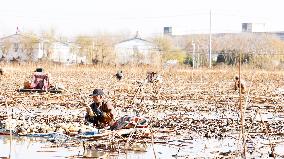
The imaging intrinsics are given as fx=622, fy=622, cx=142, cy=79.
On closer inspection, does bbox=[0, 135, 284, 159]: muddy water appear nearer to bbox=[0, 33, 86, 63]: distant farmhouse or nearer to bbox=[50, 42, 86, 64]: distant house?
bbox=[0, 33, 86, 63]: distant farmhouse

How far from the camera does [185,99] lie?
21828 mm

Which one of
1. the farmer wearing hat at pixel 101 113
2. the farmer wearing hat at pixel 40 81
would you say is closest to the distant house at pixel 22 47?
the farmer wearing hat at pixel 40 81

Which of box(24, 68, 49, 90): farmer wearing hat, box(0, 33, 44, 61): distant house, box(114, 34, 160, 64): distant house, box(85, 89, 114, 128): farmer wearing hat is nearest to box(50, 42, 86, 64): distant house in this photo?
box(0, 33, 44, 61): distant house

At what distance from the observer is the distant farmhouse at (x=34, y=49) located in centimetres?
7506

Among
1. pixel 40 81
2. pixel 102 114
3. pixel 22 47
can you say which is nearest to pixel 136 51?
pixel 22 47

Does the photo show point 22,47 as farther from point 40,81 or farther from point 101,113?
point 101,113

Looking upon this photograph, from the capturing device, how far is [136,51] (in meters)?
80.1

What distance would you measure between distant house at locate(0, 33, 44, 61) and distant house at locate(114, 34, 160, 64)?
959cm

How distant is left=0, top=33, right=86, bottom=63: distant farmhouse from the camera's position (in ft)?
246

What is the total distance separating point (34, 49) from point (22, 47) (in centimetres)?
189

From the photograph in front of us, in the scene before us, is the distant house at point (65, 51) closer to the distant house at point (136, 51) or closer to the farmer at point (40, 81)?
the distant house at point (136, 51)

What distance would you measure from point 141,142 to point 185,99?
1138cm

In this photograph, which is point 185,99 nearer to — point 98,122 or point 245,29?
point 98,122

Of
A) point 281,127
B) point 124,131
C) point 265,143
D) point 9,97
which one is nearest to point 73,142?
point 124,131
